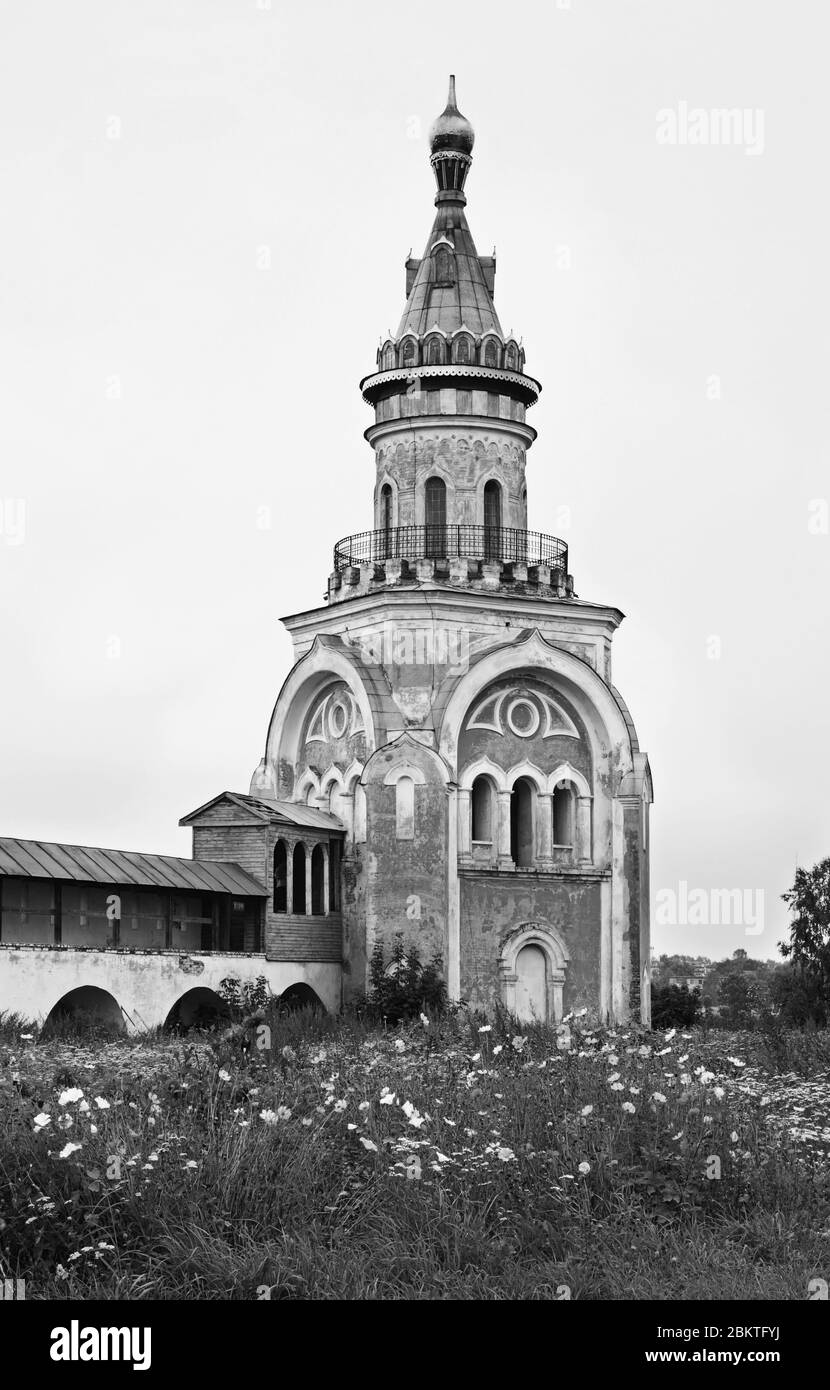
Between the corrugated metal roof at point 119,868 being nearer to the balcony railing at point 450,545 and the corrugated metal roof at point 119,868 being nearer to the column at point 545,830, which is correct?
the column at point 545,830

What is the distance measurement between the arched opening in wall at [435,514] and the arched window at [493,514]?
33.0 inches

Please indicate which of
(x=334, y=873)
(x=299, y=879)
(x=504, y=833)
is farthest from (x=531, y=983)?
(x=299, y=879)

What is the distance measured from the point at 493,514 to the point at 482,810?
601 centimetres

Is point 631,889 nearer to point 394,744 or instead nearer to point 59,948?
point 394,744

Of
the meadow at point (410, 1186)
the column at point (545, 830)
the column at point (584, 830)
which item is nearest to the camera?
the meadow at point (410, 1186)

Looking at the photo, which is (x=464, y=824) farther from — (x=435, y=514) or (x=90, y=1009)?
(x=90, y=1009)

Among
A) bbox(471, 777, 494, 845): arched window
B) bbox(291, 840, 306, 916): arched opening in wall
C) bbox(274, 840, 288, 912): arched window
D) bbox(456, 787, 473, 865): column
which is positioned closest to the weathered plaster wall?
bbox(456, 787, 473, 865): column

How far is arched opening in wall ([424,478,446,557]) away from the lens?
1439 inches

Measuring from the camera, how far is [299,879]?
33906 mm

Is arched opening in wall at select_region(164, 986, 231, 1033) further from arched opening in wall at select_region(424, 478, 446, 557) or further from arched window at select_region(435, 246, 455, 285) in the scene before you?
arched window at select_region(435, 246, 455, 285)

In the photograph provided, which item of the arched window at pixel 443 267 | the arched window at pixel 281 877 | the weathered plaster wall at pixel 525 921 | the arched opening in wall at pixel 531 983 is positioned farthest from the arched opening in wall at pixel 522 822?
the arched window at pixel 443 267

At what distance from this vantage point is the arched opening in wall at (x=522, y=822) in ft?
117

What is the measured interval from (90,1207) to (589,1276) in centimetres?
315
